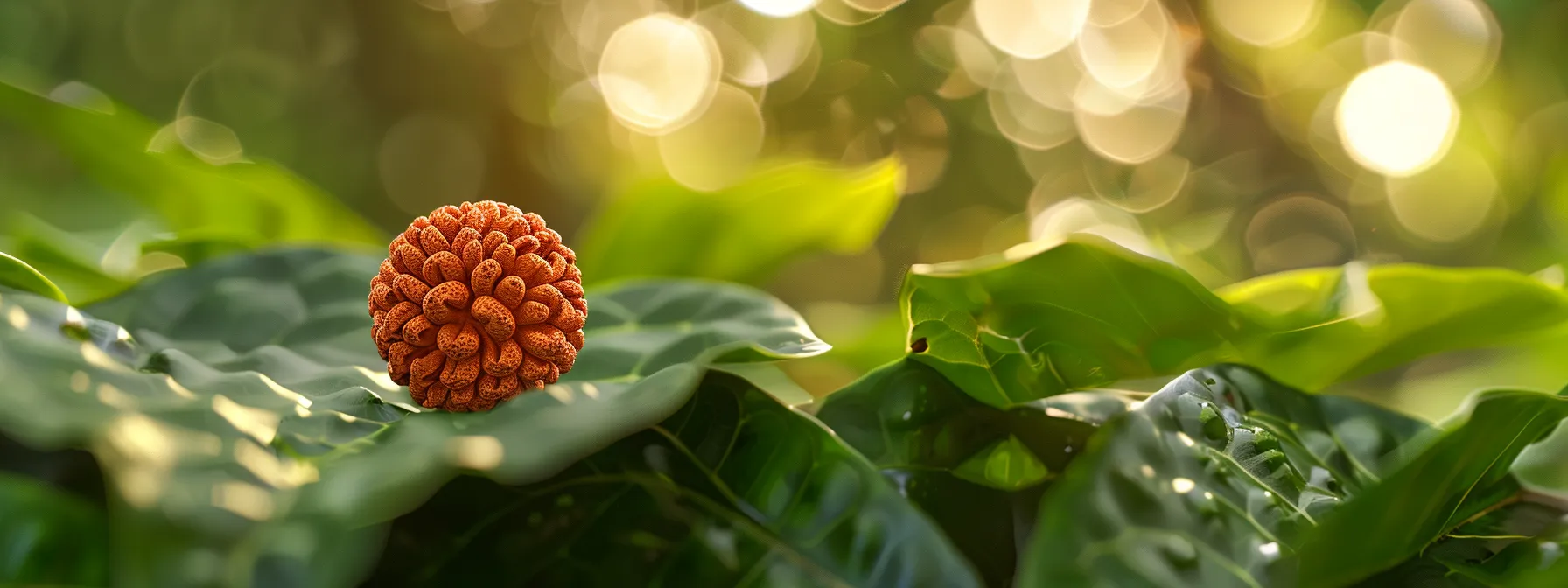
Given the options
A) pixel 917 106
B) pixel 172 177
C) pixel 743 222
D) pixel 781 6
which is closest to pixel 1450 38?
pixel 917 106

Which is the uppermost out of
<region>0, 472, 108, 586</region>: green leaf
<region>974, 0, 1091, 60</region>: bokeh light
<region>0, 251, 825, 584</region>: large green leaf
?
<region>974, 0, 1091, 60</region>: bokeh light

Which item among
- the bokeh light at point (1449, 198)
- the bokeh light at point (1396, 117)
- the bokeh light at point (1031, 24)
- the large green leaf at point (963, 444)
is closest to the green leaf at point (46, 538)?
the large green leaf at point (963, 444)

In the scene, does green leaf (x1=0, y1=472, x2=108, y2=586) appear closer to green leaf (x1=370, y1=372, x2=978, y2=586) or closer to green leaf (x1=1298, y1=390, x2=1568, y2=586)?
green leaf (x1=370, y1=372, x2=978, y2=586)

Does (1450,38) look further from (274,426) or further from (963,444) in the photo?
(274,426)

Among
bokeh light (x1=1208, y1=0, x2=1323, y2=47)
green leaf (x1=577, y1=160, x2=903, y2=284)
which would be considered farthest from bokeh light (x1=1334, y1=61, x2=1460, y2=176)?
green leaf (x1=577, y1=160, x2=903, y2=284)

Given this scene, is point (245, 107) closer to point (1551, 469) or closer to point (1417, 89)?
point (1551, 469)

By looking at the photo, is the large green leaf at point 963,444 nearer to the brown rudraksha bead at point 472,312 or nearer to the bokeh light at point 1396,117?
the brown rudraksha bead at point 472,312
